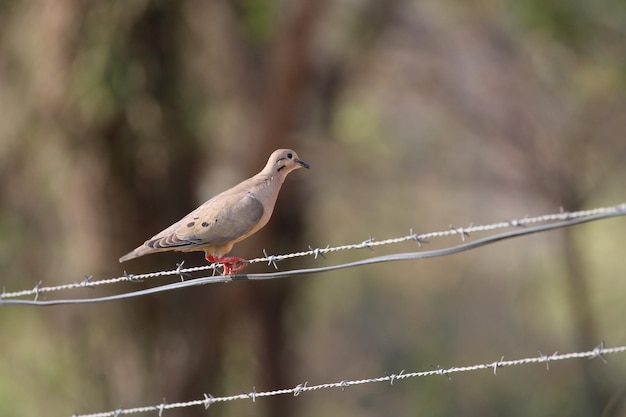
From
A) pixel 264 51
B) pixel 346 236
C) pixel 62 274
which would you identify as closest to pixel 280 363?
pixel 62 274

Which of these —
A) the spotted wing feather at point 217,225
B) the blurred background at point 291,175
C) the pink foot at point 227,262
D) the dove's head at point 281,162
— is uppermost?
the blurred background at point 291,175

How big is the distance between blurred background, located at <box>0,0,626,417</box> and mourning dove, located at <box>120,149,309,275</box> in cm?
586

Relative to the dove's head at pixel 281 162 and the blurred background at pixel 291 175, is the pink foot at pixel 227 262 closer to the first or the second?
the dove's head at pixel 281 162

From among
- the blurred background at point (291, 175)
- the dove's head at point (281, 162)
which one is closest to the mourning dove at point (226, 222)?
the dove's head at point (281, 162)

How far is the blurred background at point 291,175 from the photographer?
10.9 metres

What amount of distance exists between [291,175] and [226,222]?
7.76 meters

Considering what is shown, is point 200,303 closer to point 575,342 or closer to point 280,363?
point 280,363

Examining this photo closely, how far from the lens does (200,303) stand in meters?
12.1

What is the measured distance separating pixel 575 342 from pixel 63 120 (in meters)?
8.46

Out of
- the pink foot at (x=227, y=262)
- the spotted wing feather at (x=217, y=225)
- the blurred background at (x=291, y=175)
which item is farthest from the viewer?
the blurred background at (x=291, y=175)

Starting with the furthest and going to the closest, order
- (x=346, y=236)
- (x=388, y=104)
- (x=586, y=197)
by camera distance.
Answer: (x=346, y=236) < (x=388, y=104) < (x=586, y=197)

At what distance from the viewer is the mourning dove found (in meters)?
4.60

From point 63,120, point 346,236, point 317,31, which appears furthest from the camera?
point 346,236

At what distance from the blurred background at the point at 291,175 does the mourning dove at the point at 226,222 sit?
5862mm
